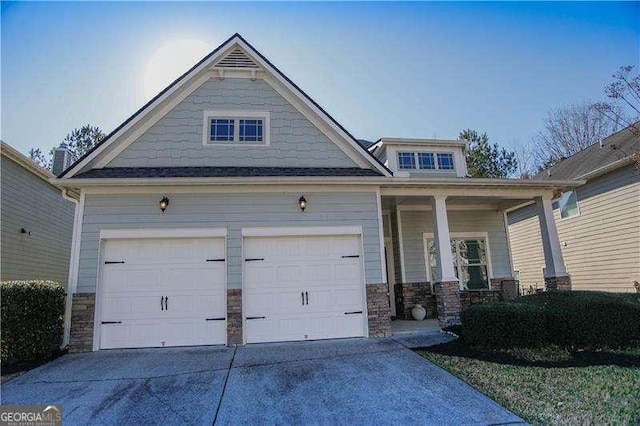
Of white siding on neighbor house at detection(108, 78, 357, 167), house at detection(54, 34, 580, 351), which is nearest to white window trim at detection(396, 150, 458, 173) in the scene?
house at detection(54, 34, 580, 351)

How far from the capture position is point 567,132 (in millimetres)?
23906

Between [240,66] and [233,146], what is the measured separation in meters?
2.21

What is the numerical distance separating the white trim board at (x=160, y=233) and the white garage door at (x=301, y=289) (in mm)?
808

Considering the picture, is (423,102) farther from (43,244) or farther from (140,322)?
(43,244)

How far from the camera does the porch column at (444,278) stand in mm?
8789

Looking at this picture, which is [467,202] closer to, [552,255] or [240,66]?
[552,255]

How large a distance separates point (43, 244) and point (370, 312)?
11.0m

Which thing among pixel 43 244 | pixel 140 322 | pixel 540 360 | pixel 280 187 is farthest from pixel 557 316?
pixel 43 244

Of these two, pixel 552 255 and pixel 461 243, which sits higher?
pixel 461 243

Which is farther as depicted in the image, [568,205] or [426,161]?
[568,205]

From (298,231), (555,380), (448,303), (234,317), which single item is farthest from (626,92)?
(234,317)

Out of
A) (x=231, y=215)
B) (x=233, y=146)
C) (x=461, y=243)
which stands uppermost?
(x=233, y=146)

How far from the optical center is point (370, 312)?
827 cm

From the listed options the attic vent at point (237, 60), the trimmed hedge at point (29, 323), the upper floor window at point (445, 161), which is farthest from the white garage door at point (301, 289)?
the upper floor window at point (445, 161)
